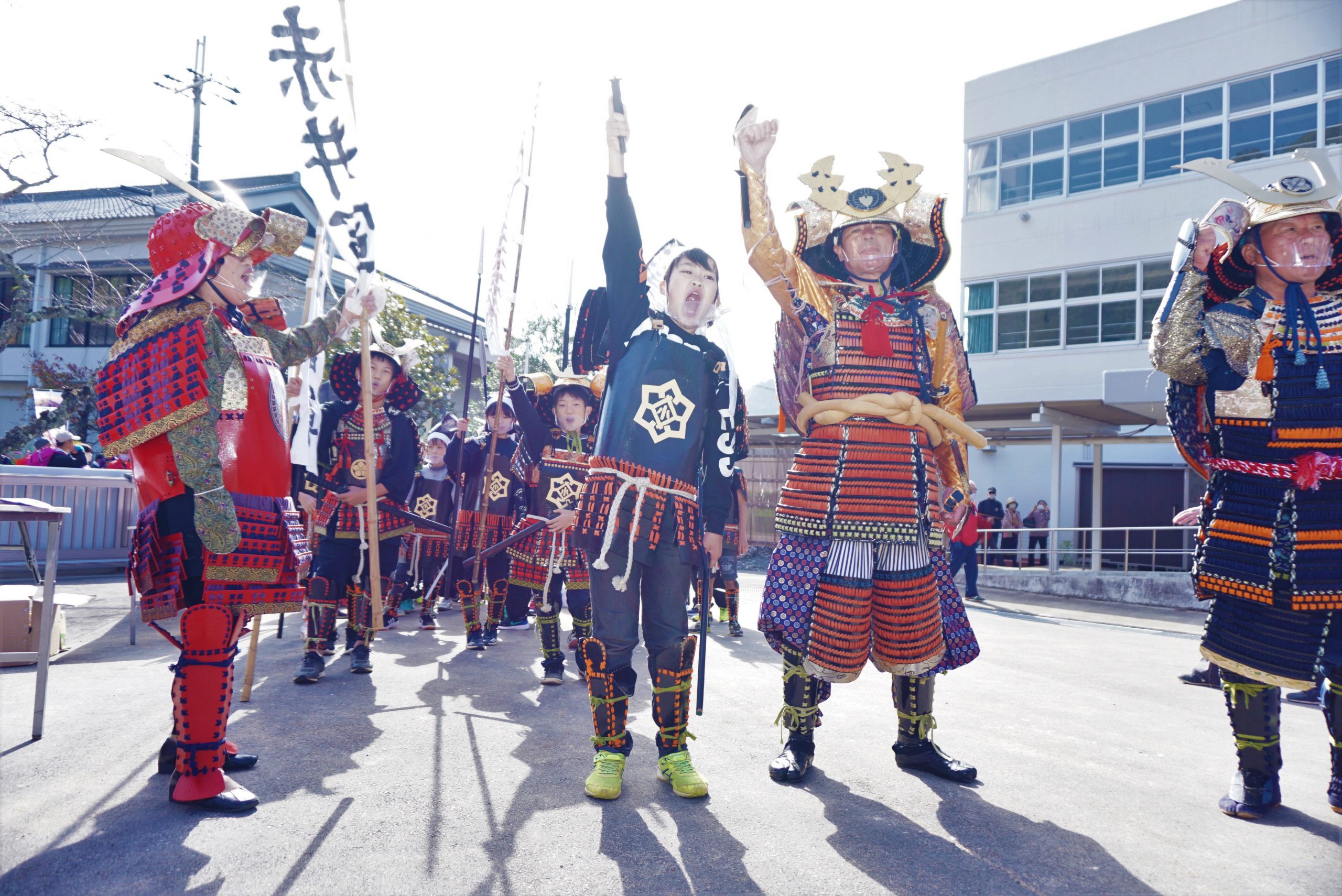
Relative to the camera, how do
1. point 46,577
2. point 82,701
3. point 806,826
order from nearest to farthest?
point 806,826 < point 46,577 < point 82,701

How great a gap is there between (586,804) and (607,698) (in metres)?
0.40

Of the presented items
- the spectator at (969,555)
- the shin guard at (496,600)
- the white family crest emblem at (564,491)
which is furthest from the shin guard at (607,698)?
the spectator at (969,555)

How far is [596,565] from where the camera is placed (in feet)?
10.7

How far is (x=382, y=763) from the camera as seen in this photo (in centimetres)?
336

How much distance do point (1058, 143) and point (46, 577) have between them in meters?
19.3

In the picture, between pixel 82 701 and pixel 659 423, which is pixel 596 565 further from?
pixel 82 701

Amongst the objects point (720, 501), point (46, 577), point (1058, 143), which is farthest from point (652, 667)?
point (1058, 143)

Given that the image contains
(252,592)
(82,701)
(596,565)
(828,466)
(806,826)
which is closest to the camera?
(806,826)

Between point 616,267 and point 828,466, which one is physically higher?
point 616,267

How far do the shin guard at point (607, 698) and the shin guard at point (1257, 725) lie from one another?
87.4 inches

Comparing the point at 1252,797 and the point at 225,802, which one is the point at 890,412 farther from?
the point at 225,802

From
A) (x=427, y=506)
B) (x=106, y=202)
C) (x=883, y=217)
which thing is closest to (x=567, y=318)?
(x=427, y=506)

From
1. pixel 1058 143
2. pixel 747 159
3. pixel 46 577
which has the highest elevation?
pixel 1058 143

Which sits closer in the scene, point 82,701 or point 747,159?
point 747,159
